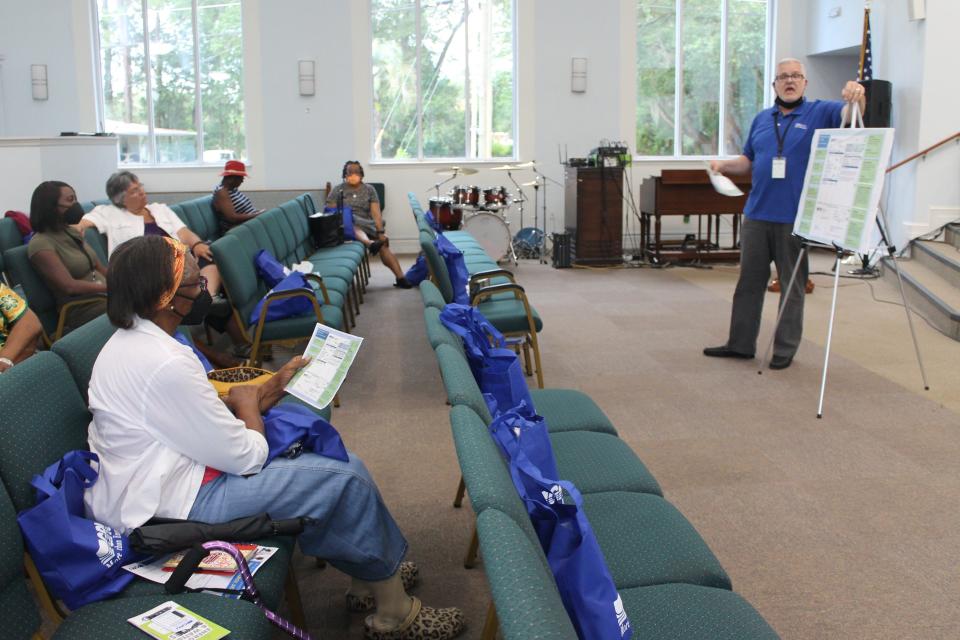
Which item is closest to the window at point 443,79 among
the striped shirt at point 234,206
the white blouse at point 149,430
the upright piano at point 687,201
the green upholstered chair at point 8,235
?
the upright piano at point 687,201

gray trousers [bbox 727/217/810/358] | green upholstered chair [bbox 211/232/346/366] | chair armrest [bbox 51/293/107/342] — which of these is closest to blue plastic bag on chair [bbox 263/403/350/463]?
green upholstered chair [bbox 211/232/346/366]

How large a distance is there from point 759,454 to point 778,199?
1974 mm

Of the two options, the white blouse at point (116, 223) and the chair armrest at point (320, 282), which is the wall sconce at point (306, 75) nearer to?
the white blouse at point (116, 223)

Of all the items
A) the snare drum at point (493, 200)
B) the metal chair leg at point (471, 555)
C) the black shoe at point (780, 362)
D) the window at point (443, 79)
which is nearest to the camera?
the metal chair leg at point (471, 555)

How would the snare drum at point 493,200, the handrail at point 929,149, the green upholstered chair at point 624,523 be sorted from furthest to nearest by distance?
the snare drum at point 493,200
the handrail at point 929,149
the green upholstered chair at point 624,523

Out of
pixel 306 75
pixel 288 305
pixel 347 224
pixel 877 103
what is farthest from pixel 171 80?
pixel 877 103

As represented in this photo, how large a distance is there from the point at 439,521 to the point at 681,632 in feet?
5.54

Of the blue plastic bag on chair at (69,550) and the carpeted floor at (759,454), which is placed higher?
the blue plastic bag on chair at (69,550)

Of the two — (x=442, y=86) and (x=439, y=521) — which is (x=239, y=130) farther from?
(x=439, y=521)

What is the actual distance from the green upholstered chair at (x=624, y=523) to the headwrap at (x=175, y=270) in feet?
2.75

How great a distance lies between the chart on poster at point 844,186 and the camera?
4.65 metres

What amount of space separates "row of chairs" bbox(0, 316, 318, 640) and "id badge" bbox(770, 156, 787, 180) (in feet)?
13.3

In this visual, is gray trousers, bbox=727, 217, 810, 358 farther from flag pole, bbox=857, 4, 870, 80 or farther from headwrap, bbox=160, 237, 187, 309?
flag pole, bbox=857, 4, 870, 80

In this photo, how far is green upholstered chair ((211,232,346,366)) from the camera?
16.1 feet
